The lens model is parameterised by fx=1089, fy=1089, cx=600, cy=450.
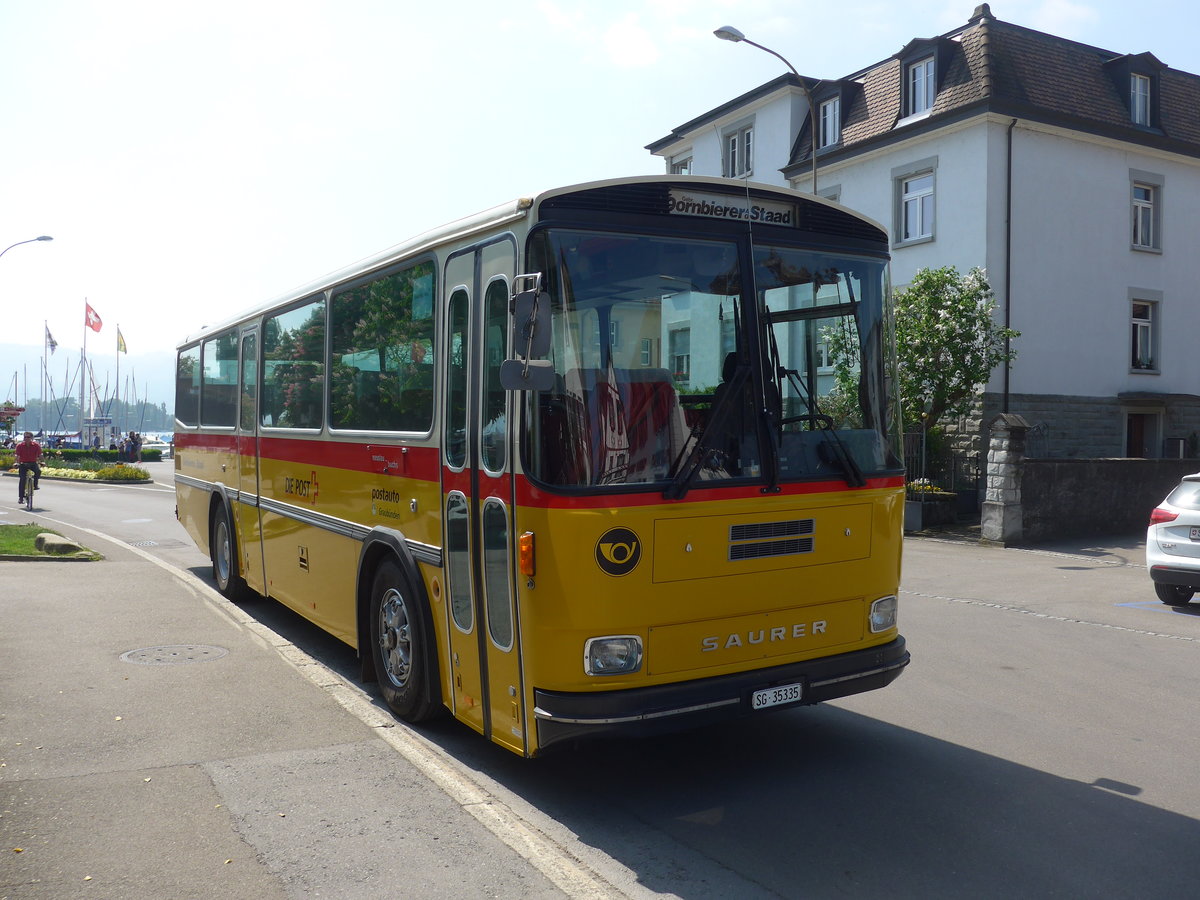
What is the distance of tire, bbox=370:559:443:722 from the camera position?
634 cm

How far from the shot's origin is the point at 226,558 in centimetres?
1157

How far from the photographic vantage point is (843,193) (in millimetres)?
28609

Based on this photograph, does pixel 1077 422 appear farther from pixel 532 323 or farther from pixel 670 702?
pixel 532 323

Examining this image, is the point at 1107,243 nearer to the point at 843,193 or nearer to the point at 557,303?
the point at 843,193

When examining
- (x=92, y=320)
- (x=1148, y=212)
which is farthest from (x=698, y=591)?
(x=92, y=320)

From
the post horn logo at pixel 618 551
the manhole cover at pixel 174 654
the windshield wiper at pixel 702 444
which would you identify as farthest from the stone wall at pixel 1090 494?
the post horn logo at pixel 618 551

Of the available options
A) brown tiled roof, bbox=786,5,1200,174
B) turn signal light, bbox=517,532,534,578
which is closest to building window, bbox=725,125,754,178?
brown tiled roof, bbox=786,5,1200,174

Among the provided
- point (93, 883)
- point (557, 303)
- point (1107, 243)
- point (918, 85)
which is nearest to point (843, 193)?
point (918, 85)

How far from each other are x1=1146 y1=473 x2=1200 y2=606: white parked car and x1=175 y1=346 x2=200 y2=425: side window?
11.0 metres

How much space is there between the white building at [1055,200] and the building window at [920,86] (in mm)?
38

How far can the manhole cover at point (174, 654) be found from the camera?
8.41 m

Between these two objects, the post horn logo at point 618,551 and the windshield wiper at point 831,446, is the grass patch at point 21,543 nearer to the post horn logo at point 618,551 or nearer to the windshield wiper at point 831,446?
the post horn logo at point 618,551

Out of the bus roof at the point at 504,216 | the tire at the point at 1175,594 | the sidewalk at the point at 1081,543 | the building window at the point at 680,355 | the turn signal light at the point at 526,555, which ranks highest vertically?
the bus roof at the point at 504,216

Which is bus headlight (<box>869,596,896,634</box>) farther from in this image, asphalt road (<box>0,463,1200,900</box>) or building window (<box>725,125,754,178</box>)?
building window (<box>725,125,754,178</box>)
